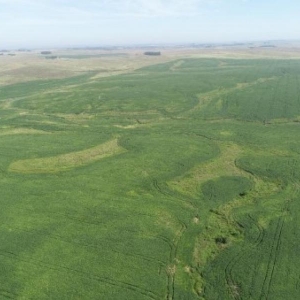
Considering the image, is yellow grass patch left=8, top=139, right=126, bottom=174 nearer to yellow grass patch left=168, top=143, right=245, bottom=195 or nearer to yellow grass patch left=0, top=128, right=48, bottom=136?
yellow grass patch left=168, top=143, right=245, bottom=195

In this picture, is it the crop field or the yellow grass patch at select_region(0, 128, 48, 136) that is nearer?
the crop field

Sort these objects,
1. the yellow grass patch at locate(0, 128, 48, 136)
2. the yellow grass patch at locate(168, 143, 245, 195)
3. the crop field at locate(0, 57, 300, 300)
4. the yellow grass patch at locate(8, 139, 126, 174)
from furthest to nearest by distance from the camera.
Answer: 1. the yellow grass patch at locate(0, 128, 48, 136)
2. the yellow grass patch at locate(8, 139, 126, 174)
3. the yellow grass patch at locate(168, 143, 245, 195)
4. the crop field at locate(0, 57, 300, 300)

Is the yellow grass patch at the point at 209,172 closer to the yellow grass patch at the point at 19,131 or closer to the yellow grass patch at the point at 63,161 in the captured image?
the yellow grass patch at the point at 63,161

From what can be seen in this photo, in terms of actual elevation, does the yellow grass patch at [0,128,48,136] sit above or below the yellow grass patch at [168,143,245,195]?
below

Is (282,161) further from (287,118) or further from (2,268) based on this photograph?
(2,268)

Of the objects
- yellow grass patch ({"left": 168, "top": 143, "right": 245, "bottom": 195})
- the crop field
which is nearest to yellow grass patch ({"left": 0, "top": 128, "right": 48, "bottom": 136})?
the crop field
